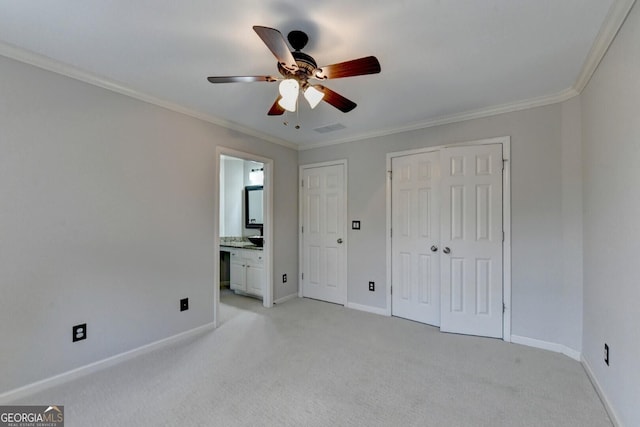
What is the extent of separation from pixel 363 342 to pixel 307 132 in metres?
2.59

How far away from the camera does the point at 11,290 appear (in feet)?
Result: 6.39

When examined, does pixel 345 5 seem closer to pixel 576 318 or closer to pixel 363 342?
pixel 363 342

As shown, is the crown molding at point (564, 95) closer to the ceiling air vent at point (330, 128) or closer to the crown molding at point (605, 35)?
the crown molding at point (605, 35)

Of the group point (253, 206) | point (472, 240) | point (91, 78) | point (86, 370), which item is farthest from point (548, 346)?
point (91, 78)

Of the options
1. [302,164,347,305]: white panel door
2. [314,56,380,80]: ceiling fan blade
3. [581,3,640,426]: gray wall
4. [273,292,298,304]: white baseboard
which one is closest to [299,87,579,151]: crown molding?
[581,3,640,426]: gray wall

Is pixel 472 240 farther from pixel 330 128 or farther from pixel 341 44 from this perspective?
pixel 341 44

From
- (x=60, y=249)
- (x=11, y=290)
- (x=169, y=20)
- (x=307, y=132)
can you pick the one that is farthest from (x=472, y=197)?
(x=11, y=290)

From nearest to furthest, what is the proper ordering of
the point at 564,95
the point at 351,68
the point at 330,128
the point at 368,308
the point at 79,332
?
the point at 351,68 → the point at 79,332 → the point at 564,95 → the point at 330,128 → the point at 368,308

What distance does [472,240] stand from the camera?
9.90 feet

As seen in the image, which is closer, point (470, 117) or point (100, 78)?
point (100, 78)

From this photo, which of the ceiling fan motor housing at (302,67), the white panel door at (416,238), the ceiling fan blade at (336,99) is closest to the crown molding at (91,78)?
the ceiling fan motor housing at (302,67)

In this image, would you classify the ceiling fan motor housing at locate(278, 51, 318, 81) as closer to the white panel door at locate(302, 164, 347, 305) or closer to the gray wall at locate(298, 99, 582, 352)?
the gray wall at locate(298, 99, 582, 352)

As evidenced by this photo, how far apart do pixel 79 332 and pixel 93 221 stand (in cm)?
87

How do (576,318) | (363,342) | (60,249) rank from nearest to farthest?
(60,249) < (576,318) < (363,342)
